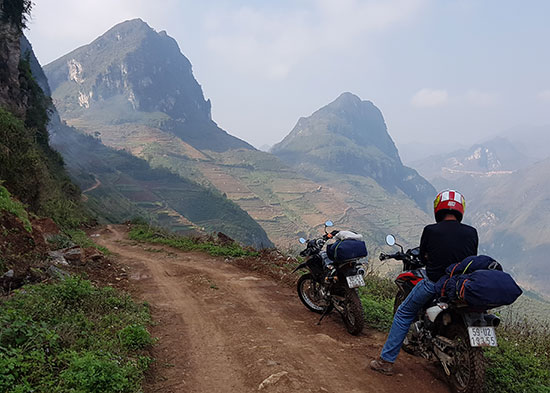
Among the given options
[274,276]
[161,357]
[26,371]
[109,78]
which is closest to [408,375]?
[161,357]

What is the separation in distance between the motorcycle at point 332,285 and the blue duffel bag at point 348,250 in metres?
0.08

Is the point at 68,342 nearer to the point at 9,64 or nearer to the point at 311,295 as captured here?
the point at 311,295

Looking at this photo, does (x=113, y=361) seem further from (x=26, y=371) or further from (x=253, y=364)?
(x=253, y=364)

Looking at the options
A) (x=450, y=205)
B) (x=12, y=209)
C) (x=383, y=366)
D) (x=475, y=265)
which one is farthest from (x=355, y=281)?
(x=12, y=209)

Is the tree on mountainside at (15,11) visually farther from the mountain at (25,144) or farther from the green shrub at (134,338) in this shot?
the green shrub at (134,338)

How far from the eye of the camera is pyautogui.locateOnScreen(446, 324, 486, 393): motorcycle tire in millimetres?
3443

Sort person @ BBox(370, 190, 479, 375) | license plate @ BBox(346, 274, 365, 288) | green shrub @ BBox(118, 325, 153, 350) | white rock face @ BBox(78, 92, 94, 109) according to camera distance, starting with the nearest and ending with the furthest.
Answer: person @ BBox(370, 190, 479, 375) → green shrub @ BBox(118, 325, 153, 350) → license plate @ BBox(346, 274, 365, 288) → white rock face @ BBox(78, 92, 94, 109)

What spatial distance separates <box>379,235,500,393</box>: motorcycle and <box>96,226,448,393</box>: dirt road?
29 centimetres

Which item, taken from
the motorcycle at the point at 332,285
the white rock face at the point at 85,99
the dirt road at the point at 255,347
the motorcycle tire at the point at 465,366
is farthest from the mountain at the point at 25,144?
the white rock face at the point at 85,99

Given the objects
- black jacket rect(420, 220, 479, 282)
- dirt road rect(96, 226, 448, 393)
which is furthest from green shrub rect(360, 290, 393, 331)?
black jacket rect(420, 220, 479, 282)

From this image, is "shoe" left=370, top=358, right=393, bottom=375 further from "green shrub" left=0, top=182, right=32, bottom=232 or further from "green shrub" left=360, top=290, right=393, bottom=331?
"green shrub" left=0, top=182, right=32, bottom=232

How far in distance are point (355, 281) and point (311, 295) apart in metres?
1.45

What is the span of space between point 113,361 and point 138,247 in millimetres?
12544

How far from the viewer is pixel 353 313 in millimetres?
5336
